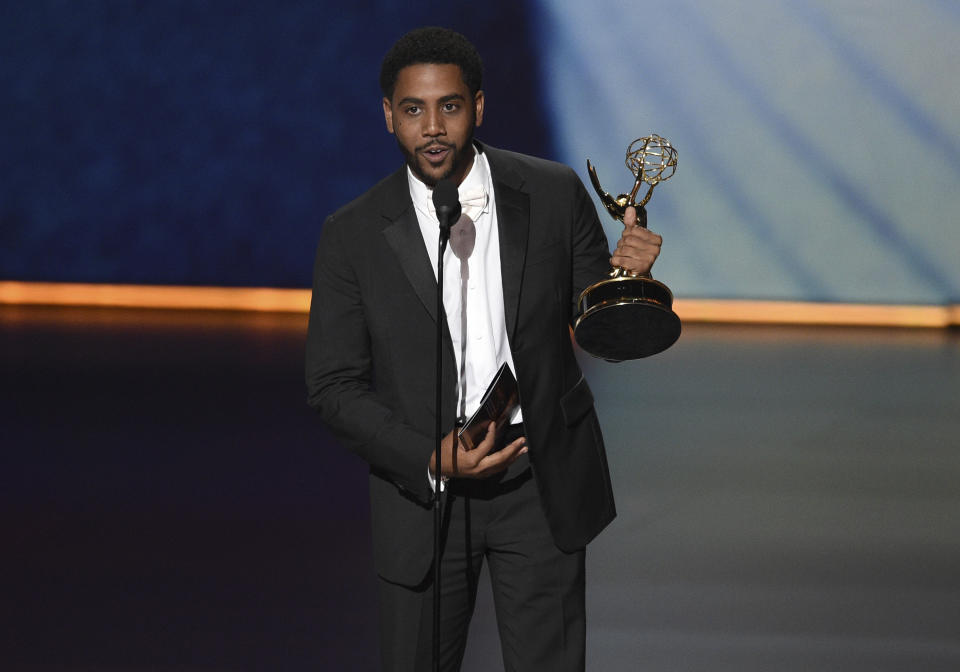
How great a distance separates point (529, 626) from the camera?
6.40 ft

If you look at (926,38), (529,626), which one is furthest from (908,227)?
(529,626)

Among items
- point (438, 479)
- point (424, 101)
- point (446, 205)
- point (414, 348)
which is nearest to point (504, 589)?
point (438, 479)

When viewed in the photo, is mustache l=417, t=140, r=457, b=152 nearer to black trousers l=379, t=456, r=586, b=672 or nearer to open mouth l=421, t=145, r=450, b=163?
open mouth l=421, t=145, r=450, b=163

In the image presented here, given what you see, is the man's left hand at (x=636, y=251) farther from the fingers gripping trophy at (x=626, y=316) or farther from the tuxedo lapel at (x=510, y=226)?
the tuxedo lapel at (x=510, y=226)

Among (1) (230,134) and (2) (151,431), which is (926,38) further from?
(2) (151,431)

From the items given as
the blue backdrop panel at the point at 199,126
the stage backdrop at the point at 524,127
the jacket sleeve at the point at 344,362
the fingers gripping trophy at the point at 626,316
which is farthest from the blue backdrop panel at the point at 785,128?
the jacket sleeve at the point at 344,362

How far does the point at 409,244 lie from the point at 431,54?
0.29 metres

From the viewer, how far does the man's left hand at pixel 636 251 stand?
6.17 ft

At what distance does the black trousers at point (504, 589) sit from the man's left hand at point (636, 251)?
0.35m

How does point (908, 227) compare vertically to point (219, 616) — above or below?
above

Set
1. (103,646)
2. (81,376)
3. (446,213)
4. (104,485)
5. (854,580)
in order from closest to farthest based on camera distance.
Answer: (446,213) → (103,646) → (854,580) → (104,485) → (81,376)

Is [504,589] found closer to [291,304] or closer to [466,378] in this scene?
[466,378]

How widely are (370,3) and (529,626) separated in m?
6.32

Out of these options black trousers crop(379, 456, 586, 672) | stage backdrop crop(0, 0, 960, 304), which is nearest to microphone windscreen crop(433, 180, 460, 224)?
black trousers crop(379, 456, 586, 672)
